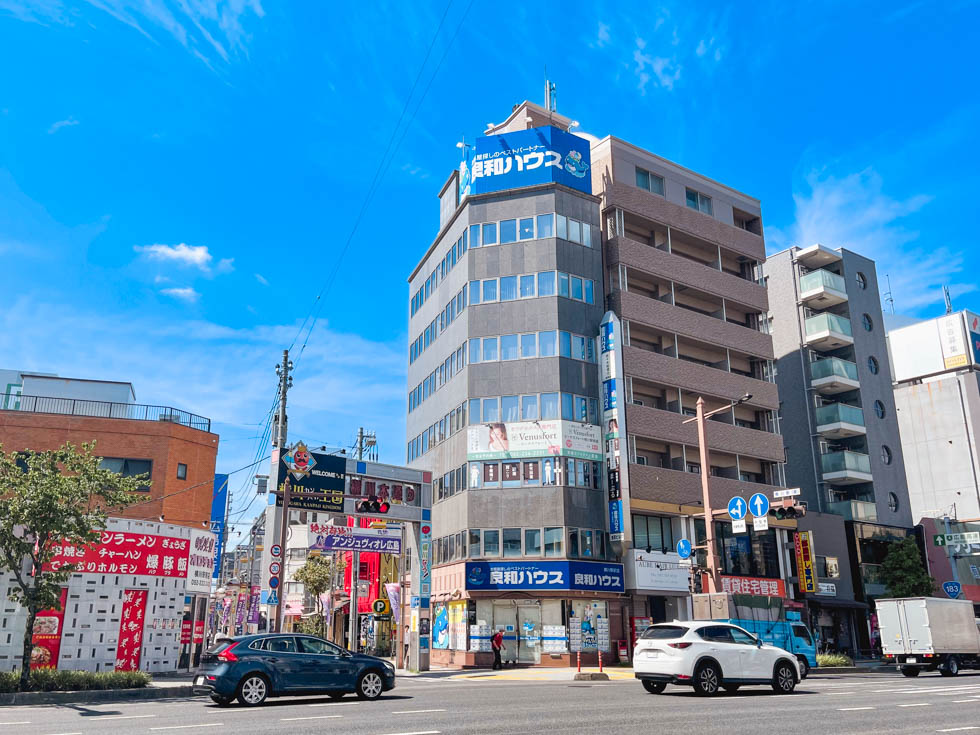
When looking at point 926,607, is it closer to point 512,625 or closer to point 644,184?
point 512,625

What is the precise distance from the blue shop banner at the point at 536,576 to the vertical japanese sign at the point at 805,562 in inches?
564

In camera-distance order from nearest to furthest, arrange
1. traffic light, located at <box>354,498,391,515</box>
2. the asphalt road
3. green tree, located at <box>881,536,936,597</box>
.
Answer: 1. the asphalt road
2. traffic light, located at <box>354,498,391,515</box>
3. green tree, located at <box>881,536,936,597</box>

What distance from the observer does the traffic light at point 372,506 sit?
31.3 m

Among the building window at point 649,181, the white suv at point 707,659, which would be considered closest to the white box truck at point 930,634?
the white suv at point 707,659

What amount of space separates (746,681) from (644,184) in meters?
34.3

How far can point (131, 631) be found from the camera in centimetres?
2691

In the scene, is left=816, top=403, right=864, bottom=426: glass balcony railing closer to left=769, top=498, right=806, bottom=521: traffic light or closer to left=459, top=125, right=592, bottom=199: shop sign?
left=459, top=125, right=592, bottom=199: shop sign

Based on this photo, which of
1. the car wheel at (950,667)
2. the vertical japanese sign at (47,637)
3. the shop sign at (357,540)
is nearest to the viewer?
the vertical japanese sign at (47,637)

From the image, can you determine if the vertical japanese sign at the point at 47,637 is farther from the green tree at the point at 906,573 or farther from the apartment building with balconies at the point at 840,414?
the green tree at the point at 906,573

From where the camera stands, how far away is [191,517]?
3453cm

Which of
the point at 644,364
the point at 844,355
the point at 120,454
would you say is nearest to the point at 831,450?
the point at 844,355

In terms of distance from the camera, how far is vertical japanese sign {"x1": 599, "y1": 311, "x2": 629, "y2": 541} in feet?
126

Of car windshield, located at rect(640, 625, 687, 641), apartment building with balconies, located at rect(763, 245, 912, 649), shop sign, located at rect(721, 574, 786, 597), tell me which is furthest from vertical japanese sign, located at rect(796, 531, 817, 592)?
car windshield, located at rect(640, 625, 687, 641)

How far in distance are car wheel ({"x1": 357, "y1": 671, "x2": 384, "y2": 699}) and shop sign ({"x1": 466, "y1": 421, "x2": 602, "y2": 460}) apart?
21606mm
